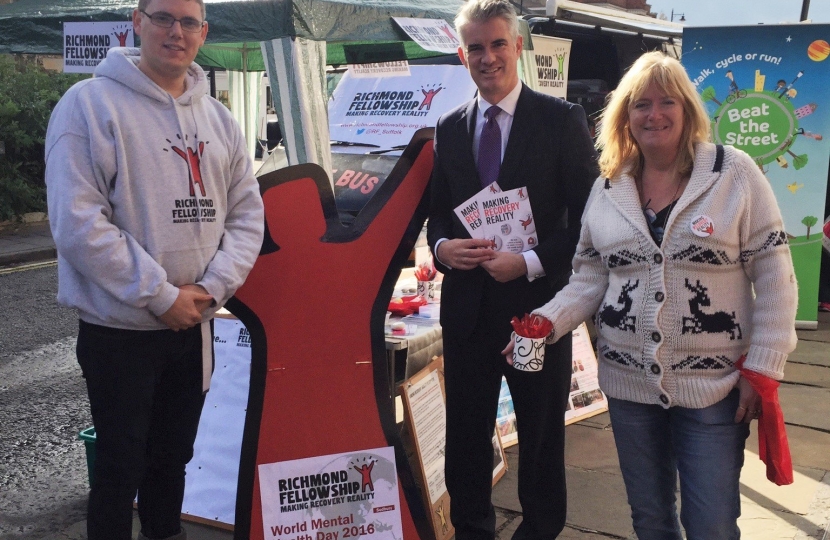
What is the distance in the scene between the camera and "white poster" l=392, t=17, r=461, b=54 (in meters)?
5.03

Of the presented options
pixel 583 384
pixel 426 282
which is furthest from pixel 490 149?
pixel 583 384

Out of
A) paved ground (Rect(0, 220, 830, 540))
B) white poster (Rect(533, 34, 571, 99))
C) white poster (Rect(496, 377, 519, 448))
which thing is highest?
white poster (Rect(533, 34, 571, 99))

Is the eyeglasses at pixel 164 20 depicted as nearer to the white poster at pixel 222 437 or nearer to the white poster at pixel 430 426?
the white poster at pixel 222 437

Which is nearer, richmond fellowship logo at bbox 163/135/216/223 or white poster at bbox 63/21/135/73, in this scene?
richmond fellowship logo at bbox 163/135/216/223

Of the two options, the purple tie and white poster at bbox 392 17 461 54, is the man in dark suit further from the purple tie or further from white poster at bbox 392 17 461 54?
white poster at bbox 392 17 461 54

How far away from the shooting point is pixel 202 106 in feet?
8.10

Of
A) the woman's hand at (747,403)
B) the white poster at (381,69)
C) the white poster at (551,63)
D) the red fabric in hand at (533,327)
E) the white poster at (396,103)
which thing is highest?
the white poster at (551,63)

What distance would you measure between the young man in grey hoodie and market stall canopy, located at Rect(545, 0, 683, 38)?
26.4ft

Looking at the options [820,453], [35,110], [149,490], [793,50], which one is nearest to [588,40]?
[793,50]

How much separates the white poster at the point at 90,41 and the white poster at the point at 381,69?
3.08m

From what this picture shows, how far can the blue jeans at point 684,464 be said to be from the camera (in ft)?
6.93

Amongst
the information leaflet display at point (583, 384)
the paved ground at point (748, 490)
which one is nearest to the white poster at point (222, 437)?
the paved ground at point (748, 490)

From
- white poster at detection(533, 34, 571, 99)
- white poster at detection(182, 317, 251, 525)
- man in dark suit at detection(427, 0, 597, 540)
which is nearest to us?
man in dark suit at detection(427, 0, 597, 540)

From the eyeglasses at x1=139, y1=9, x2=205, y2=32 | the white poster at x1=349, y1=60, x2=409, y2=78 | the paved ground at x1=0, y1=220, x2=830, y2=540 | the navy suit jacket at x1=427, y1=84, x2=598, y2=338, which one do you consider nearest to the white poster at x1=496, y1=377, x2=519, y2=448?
the paved ground at x1=0, y1=220, x2=830, y2=540
